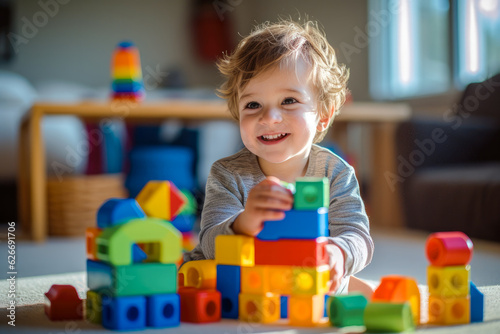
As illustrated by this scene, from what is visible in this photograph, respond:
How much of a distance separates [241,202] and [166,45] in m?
3.82

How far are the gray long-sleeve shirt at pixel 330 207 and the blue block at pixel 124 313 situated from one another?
182 millimetres

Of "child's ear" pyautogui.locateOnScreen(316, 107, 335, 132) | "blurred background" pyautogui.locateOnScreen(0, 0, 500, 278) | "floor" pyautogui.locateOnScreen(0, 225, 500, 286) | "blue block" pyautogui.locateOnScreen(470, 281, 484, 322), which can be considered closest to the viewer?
"blue block" pyautogui.locateOnScreen(470, 281, 484, 322)

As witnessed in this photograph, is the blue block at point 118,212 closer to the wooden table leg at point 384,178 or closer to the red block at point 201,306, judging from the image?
the red block at point 201,306

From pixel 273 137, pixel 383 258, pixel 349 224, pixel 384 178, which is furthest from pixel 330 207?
pixel 384 178

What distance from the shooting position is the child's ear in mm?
1224

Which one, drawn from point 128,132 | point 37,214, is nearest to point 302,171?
point 37,214

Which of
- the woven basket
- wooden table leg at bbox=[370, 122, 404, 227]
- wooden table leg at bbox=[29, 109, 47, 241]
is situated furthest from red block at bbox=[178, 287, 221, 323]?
wooden table leg at bbox=[370, 122, 404, 227]

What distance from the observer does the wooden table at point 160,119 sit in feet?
7.74

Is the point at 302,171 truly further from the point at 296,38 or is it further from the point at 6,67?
the point at 6,67

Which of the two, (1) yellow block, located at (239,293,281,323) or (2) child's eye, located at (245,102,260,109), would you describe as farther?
(2) child's eye, located at (245,102,260,109)

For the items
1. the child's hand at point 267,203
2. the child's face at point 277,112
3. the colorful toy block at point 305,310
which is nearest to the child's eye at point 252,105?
the child's face at point 277,112

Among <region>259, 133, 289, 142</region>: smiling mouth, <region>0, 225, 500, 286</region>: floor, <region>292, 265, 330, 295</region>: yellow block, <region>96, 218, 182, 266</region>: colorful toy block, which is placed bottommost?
<region>0, 225, 500, 286</region>: floor

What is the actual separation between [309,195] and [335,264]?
0.13 m

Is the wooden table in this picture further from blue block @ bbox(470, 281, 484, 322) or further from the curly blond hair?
blue block @ bbox(470, 281, 484, 322)
